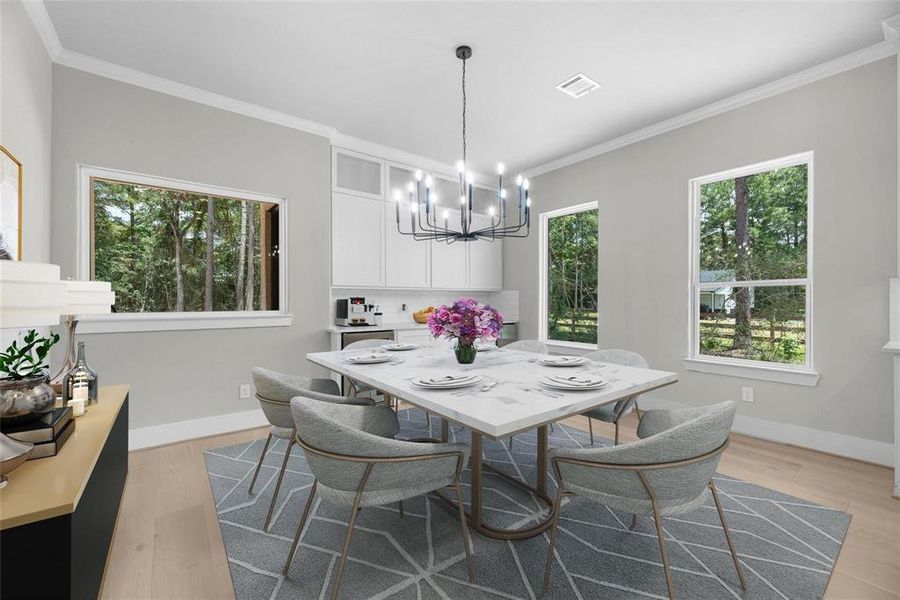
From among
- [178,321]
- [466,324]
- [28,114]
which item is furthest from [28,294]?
[178,321]

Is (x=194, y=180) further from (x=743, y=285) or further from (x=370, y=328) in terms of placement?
(x=743, y=285)

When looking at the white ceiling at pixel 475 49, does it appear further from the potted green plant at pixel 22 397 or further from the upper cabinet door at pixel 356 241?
the potted green plant at pixel 22 397

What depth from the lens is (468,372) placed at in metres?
2.09

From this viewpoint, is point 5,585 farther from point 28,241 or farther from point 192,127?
point 192,127

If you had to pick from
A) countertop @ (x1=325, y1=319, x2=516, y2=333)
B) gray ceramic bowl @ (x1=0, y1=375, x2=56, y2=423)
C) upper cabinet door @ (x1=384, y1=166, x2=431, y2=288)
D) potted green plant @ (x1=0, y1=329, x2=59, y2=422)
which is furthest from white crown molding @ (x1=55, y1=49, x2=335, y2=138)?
gray ceramic bowl @ (x1=0, y1=375, x2=56, y2=423)

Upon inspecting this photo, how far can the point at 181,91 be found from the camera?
312 cm

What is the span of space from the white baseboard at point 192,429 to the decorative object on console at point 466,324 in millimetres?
2144

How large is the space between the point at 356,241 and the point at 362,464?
308 cm

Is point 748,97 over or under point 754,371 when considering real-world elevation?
over

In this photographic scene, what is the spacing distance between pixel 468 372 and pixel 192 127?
2.97 m

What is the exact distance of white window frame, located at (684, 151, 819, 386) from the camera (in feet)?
9.79

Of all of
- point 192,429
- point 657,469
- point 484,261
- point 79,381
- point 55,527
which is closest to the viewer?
point 55,527

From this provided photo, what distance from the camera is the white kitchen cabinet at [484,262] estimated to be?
17.1ft

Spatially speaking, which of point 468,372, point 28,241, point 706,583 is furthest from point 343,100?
point 706,583
